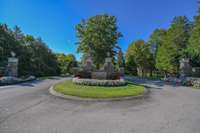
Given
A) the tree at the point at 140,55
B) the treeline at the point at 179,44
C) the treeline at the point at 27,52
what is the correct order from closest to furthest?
the treeline at the point at 179,44
the treeline at the point at 27,52
the tree at the point at 140,55

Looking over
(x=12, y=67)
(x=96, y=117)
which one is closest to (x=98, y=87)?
(x=96, y=117)

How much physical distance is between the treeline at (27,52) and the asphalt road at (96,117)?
13.0 m

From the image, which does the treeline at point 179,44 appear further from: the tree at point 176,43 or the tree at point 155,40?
the tree at point 155,40

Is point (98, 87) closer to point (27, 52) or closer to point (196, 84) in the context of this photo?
point (196, 84)

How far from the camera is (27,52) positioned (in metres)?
26.4

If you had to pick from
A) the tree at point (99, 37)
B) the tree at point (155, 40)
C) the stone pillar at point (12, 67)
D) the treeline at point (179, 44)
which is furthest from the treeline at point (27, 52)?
the tree at point (155, 40)

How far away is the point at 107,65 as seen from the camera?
71.9ft

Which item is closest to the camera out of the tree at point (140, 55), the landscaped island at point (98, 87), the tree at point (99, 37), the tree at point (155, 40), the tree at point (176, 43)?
the landscaped island at point (98, 87)

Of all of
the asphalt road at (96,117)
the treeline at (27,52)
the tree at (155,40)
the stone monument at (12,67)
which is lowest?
the asphalt road at (96,117)

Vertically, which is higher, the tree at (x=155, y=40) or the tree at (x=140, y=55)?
the tree at (x=155, y=40)

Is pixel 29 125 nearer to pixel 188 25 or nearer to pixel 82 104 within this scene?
pixel 82 104

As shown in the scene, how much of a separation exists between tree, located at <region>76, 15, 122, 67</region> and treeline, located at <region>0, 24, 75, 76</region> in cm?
759

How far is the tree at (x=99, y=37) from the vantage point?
1041 inches

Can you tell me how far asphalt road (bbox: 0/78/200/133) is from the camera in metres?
5.39
